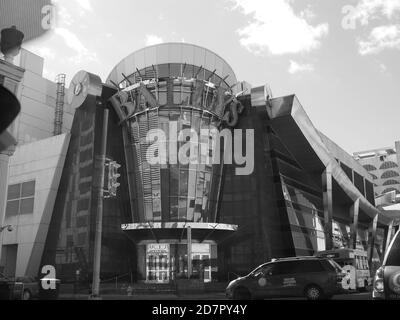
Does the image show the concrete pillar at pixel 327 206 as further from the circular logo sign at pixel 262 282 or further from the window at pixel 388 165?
the window at pixel 388 165

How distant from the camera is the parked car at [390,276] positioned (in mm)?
7078

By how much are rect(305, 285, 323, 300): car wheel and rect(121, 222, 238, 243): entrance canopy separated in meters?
21.8

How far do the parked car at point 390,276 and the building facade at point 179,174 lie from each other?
31370 millimetres

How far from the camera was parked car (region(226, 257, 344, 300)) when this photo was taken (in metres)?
17.9

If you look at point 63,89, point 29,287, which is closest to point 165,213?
point 29,287

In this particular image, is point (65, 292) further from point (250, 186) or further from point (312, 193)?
point (312, 193)

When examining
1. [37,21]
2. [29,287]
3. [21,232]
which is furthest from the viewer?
[21,232]

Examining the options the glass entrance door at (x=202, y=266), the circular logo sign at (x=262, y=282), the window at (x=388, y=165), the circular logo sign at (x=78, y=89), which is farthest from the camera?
the window at (x=388, y=165)

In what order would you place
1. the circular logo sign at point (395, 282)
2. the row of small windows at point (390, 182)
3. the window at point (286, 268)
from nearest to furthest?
the circular logo sign at point (395, 282), the window at point (286, 268), the row of small windows at point (390, 182)

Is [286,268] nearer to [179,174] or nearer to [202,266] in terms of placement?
[202,266]

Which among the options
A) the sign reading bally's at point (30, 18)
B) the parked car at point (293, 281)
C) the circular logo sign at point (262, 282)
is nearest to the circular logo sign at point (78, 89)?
the parked car at point (293, 281)

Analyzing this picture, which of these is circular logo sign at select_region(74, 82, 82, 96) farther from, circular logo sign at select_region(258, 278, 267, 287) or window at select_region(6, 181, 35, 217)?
circular logo sign at select_region(258, 278, 267, 287)

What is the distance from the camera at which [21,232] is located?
4800 centimetres

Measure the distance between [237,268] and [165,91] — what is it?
17728 millimetres
